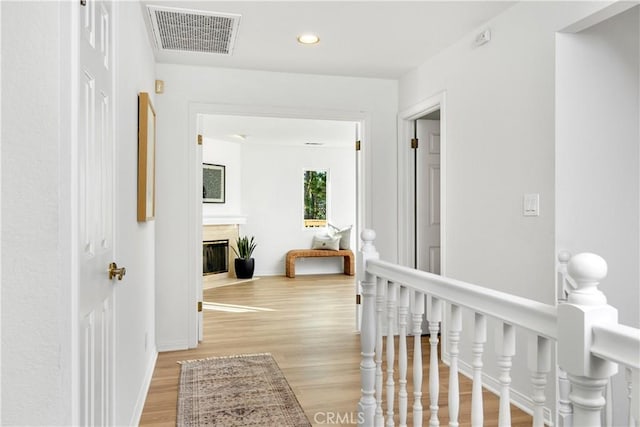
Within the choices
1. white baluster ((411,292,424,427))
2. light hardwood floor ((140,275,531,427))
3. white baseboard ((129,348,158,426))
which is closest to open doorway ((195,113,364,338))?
light hardwood floor ((140,275,531,427))

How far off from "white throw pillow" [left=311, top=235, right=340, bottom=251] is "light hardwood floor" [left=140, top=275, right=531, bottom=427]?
1570 millimetres

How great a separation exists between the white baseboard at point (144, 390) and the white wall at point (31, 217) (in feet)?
4.64

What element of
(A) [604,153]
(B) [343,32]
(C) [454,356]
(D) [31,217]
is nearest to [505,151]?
(A) [604,153]

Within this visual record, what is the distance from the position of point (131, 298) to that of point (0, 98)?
5.08 ft

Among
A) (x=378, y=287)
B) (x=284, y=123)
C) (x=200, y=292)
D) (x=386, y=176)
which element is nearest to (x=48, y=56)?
(x=378, y=287)

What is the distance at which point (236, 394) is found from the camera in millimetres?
2926

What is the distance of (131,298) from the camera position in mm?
2432

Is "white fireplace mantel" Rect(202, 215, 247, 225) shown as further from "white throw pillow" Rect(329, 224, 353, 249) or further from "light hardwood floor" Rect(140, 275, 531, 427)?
"white throw pillow" Rect(329, 224, 353, 249)

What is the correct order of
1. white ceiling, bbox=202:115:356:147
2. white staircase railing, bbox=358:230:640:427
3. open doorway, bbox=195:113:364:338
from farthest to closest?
1. open doorway, bbox=195:113:364:338
2. white ceiling, bbox=202:115:356:147
3. white staircase railing, bbox=358:230:640:427

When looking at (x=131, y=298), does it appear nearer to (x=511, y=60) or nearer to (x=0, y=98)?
(x=0, y=98)

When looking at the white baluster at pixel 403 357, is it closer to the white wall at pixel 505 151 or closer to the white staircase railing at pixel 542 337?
the white staircase railing at pixel 542 337

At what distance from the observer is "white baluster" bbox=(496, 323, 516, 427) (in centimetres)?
125

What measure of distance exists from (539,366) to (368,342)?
1107mm

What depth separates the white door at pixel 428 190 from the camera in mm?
4367
